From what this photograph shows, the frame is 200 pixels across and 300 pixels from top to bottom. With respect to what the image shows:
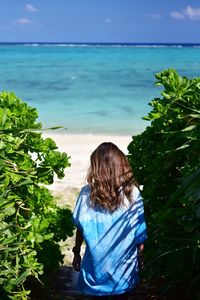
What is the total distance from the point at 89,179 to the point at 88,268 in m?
0.48

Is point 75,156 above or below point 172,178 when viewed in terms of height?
below

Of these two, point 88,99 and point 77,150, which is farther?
point 88,99

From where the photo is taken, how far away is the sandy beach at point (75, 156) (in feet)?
25.2

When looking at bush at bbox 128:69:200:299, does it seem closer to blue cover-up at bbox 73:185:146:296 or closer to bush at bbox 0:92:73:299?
blue cover-up at bbox 73:185:146:296

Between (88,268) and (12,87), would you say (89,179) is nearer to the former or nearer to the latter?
(88,268)

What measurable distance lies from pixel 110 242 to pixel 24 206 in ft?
1.94

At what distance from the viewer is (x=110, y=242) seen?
3.02 m

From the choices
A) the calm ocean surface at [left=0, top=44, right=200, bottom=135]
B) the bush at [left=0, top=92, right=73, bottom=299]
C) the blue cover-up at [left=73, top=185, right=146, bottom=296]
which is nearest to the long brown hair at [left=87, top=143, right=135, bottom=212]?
the blue cover-up at [left=73, top=185, right=146, bottom=296]

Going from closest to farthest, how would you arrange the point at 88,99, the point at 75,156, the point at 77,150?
the point at 75,156
the point at 77,150
the point at 88,99

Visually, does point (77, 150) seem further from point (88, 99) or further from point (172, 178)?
point (88, 99)

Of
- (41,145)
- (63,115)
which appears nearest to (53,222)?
(41,145)

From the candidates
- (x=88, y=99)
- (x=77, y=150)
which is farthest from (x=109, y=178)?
(x=88, y=99)

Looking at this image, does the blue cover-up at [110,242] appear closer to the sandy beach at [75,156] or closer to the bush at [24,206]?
the bush at [24,206]

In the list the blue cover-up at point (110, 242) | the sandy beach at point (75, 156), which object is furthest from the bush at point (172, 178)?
the sandy beach at point (75, 156)
